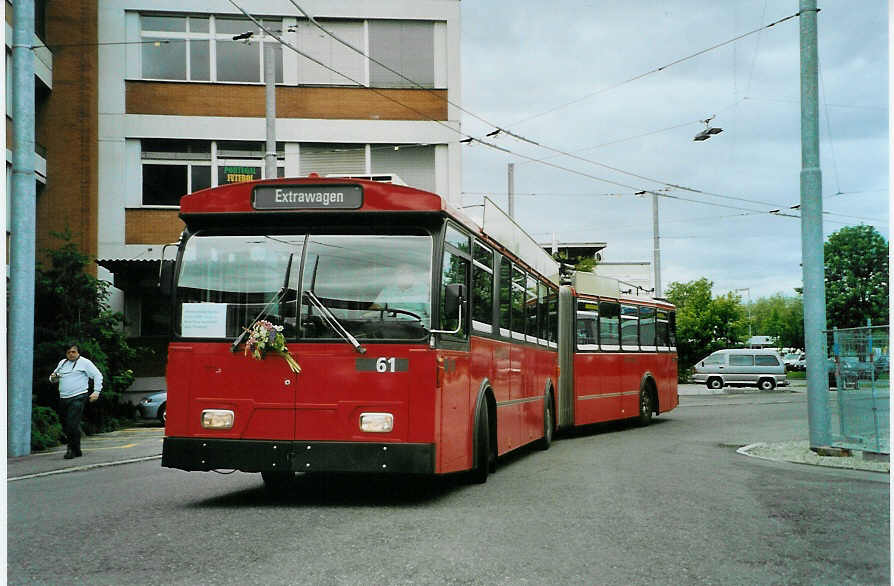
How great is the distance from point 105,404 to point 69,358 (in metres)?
6.70

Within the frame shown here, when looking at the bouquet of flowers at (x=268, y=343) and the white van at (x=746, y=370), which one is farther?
the white van at (x=746, y=370)

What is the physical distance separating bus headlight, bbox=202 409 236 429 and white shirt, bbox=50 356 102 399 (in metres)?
7.54

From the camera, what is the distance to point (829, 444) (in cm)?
1450

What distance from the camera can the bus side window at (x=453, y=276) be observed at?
9.06m

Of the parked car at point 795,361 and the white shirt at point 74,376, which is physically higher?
the white shirt at point 74,376

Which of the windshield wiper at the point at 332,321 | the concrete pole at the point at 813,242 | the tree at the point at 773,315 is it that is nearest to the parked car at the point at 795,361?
the tree at the point at 773,315

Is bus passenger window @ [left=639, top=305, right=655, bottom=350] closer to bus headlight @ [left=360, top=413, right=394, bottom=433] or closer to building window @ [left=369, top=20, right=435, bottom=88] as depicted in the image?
building window @ [left=369, top=20, right=435, bottom=88]

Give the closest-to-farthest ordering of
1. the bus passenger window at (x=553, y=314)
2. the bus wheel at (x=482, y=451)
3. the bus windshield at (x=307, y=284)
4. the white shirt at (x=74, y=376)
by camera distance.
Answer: the bus windshield at (x=307, y=284) → the bus wheel at (x=482, y=451) → the white shirt at (x=74, y=376) → the bus passenger window at (x=553, y=314)

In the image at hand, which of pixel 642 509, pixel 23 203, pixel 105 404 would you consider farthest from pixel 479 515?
pixel 105 404

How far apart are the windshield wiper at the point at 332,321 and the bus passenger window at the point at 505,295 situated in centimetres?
324

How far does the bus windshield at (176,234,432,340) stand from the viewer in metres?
8.90

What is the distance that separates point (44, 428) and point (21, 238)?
12.1ft

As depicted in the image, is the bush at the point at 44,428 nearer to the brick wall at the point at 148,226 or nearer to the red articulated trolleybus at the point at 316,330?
the red articulated trolleybus at the point at 316,330

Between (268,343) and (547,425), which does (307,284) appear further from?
(547,425)
